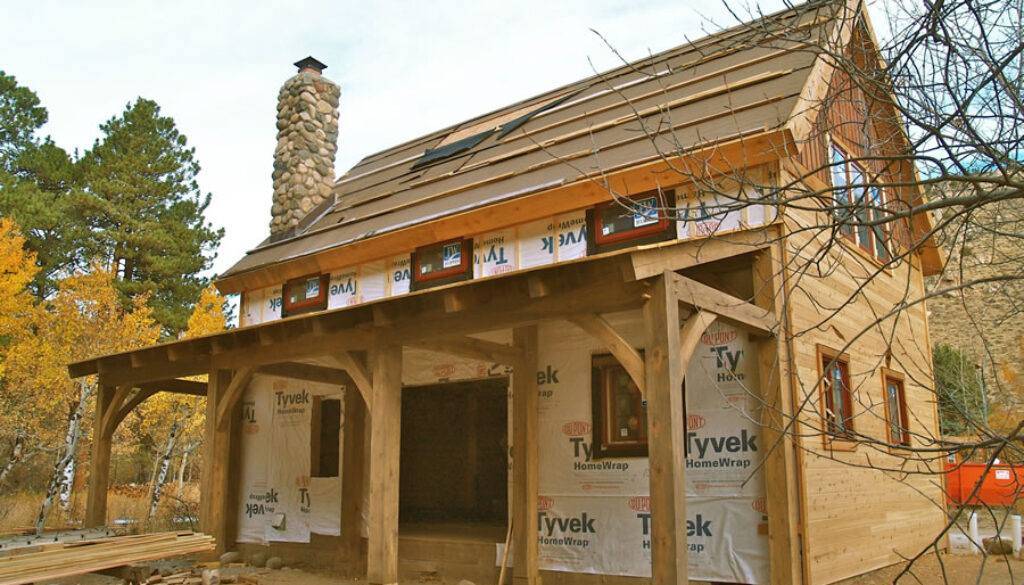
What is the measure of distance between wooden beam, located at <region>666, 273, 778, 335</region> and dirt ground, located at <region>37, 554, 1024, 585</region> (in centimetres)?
277

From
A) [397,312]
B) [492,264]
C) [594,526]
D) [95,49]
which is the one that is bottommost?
[594,526]

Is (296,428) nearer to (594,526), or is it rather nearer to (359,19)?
(594,526)

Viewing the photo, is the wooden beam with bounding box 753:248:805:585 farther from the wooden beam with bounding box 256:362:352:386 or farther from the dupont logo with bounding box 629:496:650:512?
the wooden beam with bounding box 256:362:352:386

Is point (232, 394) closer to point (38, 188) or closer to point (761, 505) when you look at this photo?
point (761, 505)

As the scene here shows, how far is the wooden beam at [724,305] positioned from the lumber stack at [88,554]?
232 inches

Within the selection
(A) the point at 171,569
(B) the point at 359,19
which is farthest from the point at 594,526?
(B) the point at 359,19

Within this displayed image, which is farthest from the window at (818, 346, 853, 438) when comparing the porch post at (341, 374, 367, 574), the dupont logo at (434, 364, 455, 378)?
the porch post at (341, 374, 367, 574)

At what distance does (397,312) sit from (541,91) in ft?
26.3

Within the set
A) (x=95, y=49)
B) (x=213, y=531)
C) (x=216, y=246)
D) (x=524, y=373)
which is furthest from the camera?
(x=216, y=246)

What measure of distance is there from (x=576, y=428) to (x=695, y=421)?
4.66ft

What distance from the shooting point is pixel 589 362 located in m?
8.41

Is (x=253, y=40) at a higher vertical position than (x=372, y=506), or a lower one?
higher

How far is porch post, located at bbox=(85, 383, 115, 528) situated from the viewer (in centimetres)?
1080

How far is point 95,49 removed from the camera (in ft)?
78.5
